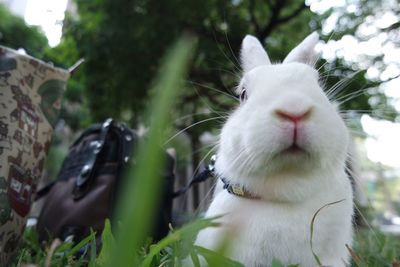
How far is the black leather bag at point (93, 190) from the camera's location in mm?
1545

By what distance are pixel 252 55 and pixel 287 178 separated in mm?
546

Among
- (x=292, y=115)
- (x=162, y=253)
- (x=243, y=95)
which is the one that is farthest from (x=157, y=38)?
(x=292, y=115)

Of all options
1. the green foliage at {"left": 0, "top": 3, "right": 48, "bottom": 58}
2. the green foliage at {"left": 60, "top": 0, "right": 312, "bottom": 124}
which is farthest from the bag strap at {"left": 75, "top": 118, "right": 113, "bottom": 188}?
the green foliage at {"left": 0, "top": 3, "right": 48, "bottom": 58}

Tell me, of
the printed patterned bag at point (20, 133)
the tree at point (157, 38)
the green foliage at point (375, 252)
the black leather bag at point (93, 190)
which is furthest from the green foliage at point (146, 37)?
the printed patterned bag at point (20, 133)

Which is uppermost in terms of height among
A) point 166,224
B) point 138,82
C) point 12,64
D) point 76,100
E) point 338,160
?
point 76,100

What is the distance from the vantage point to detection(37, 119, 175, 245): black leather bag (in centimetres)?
154

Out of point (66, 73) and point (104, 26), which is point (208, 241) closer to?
point (66, 73)

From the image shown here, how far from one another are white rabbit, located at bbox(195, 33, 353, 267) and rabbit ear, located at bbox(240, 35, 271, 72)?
0.98 feet

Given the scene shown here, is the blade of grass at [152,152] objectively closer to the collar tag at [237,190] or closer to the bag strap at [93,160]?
the collar tag at [237,190]

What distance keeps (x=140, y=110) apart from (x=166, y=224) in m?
2.86

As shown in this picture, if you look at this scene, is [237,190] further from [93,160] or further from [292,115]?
[93,160]

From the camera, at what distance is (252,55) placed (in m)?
1.29

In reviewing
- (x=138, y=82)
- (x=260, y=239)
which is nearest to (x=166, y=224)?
(x=260, y=239)

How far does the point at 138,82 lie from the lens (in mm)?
4258
